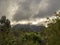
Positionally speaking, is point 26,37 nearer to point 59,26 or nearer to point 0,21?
point 0,21

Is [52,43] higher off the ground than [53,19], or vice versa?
[53,19]

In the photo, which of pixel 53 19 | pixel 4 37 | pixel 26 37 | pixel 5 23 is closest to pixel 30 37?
pixel 26 37

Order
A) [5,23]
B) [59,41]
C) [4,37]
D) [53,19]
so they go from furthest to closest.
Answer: [5,23], [4,37], [53,19], [59,41]

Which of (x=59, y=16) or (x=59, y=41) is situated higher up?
(x=59, y=16)

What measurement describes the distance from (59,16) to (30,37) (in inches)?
1569

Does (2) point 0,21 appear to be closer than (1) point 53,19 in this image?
No

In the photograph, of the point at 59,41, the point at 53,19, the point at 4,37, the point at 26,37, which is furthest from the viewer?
the point at 26,37

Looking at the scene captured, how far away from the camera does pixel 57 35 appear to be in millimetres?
23953

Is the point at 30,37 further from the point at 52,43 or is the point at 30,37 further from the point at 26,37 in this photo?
the point at 52,43

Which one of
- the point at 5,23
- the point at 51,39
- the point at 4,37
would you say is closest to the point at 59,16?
the point at 51,39

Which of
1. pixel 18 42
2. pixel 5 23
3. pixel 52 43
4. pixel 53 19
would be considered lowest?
pixel 52 43

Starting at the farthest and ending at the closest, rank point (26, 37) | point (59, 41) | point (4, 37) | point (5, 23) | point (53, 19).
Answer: point (5, 23) < point (26, 37) < point (4, 37) < point (53, 19) < point (59, 41)

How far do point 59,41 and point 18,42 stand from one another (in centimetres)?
4202

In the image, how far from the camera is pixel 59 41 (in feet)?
78.0
